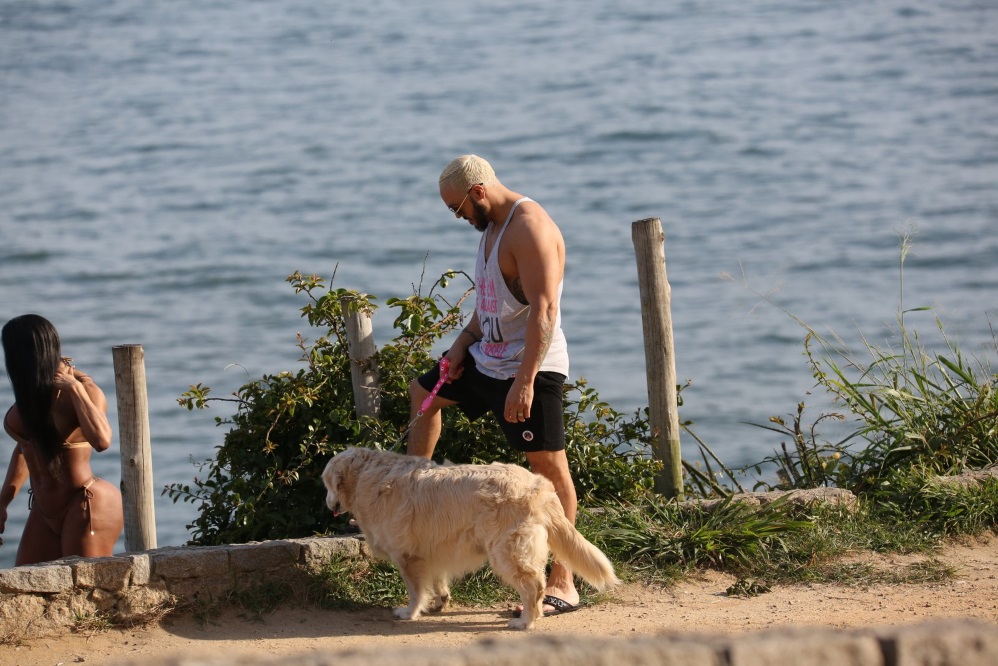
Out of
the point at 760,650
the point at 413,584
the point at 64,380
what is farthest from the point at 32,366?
the point at 760,650

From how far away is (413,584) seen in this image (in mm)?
5289

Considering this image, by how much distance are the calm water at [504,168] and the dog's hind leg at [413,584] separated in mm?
8059

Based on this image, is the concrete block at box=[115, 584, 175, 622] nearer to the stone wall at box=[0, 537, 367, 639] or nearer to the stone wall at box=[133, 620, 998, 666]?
the stone wall at box=[0, 537, 367, 639]

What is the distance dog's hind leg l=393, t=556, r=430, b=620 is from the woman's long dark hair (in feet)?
6.79

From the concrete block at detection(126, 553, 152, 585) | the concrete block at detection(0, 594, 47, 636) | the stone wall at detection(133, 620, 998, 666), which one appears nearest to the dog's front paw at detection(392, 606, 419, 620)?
the concrete block at detection(126, 553, 152, 585)

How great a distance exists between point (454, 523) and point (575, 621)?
2.59 feet

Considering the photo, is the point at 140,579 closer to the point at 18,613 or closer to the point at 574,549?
the point at 18,613

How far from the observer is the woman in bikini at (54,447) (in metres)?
5.75

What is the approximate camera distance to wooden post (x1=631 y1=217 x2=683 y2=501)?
655cm

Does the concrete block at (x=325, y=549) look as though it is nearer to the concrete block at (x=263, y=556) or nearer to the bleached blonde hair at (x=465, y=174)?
the concrete block at (x=263, y=556)

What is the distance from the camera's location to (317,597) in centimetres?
557

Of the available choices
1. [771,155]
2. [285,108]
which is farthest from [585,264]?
[285,108]

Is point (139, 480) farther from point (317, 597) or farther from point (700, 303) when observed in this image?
point (700, 303)

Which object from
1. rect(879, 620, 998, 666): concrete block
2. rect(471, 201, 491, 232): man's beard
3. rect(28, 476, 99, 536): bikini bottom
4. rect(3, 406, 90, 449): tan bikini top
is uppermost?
rect(471, 201, 491, 232): man's beard
